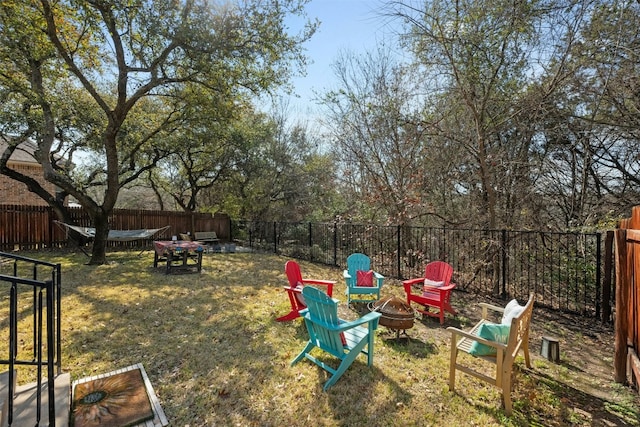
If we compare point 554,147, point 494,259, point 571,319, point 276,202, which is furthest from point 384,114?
point 276,202

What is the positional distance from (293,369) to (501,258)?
173 inches

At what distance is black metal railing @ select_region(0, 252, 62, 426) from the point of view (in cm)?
162

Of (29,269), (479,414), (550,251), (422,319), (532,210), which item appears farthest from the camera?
(29,269)

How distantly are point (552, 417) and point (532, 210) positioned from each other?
4489mm

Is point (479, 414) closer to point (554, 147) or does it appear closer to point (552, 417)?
point (552, 417)

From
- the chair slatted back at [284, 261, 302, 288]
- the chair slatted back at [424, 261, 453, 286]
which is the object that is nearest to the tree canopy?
the chair slatted back at [284, 261, 302, 288]

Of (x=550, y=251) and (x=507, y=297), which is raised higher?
(x=550, y=251)

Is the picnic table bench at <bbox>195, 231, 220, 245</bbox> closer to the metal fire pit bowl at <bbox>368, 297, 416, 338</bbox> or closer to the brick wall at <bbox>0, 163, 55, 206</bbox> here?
the brick wall at <bbox>0, 163, 55, 206</bbox>

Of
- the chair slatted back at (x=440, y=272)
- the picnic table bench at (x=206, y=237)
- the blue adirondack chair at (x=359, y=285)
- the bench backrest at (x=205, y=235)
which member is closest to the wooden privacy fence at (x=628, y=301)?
the chair slatted back at (x=440, y=272)

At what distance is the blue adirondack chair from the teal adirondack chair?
74.2 inches

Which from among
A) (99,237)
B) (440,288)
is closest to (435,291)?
(440,288)

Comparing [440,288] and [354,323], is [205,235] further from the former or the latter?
[354,323]

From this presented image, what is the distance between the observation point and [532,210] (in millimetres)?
5840

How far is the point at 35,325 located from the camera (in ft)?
7.48
